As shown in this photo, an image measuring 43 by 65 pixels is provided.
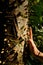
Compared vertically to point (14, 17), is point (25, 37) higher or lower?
lower

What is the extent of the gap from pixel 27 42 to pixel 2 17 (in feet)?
1.28

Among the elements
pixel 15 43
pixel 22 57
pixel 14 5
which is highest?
→ pixel 14 5

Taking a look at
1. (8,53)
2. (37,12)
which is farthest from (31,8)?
(8,53)

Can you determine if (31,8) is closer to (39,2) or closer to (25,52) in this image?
(39,2)

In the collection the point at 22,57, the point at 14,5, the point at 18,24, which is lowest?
the point at 22,57

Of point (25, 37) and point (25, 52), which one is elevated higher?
point (25, 37)

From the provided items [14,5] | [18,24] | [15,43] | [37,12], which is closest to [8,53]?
[15,43]

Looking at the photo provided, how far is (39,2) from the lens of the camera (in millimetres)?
3193

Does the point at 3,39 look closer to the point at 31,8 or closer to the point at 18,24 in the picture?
the point at 18,24

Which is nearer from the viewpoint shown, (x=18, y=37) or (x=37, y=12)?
(x=18, y=37)

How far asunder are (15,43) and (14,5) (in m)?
0.39

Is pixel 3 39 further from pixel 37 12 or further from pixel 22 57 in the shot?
pixel 37 12

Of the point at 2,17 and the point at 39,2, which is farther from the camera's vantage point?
the point at 39,2

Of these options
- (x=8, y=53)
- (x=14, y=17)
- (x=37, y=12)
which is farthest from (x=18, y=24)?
(x=37, y=12)
